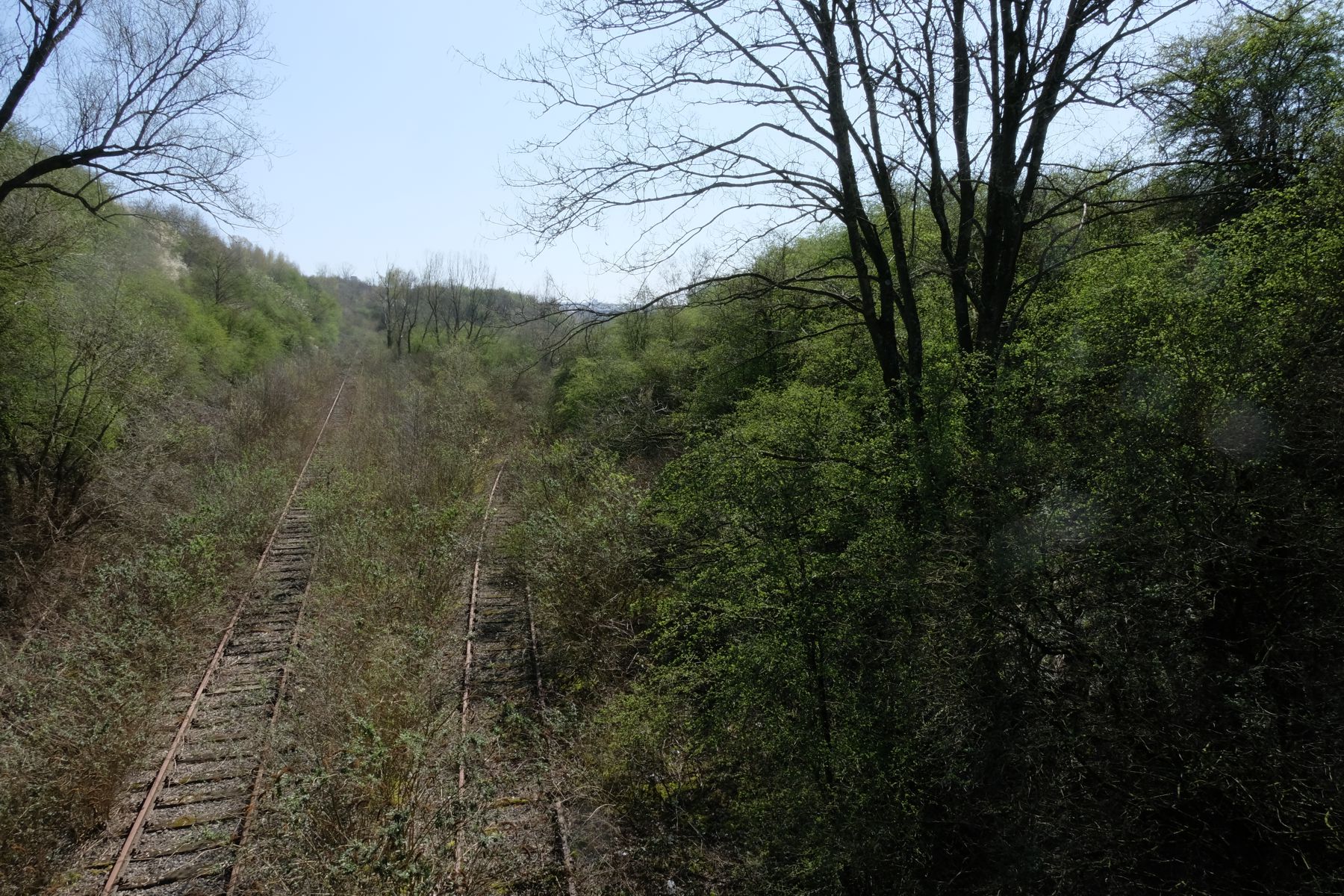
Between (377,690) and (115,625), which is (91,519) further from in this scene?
(377,690)

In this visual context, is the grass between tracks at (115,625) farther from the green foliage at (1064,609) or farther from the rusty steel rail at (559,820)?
the green foliage at (1064,609)

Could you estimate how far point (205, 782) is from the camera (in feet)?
21.7

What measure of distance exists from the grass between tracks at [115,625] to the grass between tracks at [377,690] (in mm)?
1313

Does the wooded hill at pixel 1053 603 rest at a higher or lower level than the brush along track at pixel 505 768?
higher

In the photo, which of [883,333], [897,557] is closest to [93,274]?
[883,333]

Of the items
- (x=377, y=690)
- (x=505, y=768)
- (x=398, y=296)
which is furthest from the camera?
(x=398, y=296)

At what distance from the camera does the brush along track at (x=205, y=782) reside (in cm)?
553

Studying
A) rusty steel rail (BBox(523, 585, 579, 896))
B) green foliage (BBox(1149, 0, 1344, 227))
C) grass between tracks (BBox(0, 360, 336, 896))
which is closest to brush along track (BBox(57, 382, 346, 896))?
grass between tracks (BBox(0, 360, 336, 896))

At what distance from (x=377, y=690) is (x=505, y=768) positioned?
1.83 meters

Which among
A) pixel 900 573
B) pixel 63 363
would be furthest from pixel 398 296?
pixel 900 573

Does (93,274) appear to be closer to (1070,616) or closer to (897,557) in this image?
(897,557)

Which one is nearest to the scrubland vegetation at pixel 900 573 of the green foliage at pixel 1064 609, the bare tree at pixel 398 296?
the green foliage at pixel 1064 609

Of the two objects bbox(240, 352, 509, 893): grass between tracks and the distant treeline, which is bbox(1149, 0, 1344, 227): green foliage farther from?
the distant treeline

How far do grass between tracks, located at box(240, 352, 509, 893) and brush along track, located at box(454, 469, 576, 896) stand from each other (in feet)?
0.59
